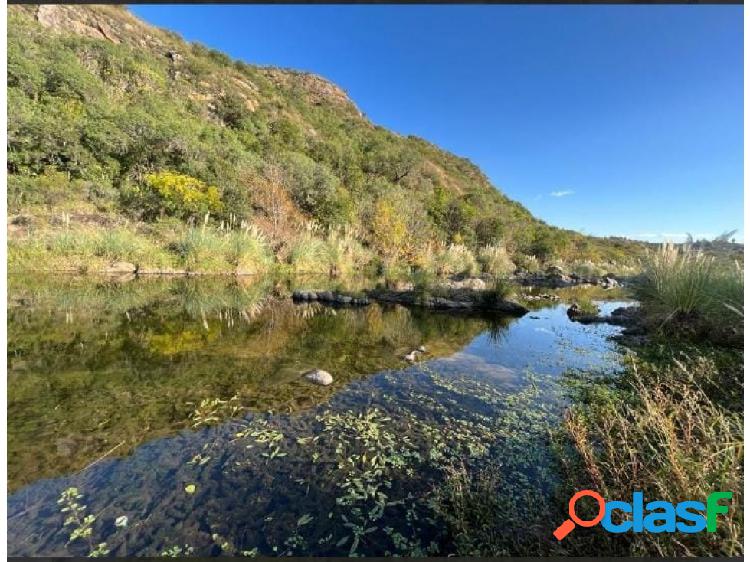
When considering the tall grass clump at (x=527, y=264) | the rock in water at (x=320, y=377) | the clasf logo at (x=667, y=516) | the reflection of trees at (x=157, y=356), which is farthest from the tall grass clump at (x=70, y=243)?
the tall grass clump at (x=527, y=264)

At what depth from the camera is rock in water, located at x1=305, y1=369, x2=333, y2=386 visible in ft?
12.8

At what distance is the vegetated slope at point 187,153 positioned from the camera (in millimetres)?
17469

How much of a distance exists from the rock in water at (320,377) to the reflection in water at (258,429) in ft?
0.34

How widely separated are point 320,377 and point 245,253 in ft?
38.8

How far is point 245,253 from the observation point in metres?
14.6

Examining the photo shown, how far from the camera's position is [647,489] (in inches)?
67.9

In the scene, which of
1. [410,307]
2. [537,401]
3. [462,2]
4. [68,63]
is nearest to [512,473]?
[537,401]

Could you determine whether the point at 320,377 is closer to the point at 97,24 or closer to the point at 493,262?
the point at 493,262

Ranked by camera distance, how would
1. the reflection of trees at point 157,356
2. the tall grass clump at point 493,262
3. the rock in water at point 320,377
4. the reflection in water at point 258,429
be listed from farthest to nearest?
the tall grass clump at point 493,262
the rock in water at point 320,377
the reflection of trees at point 157,356
the reflection in water at point 258,429

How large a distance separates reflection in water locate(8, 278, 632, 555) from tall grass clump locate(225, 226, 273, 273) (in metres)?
8.37

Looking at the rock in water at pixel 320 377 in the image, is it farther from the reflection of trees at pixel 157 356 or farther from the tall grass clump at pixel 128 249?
the tall grass clump at pixel 128 249

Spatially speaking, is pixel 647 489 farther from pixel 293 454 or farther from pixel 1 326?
pixel 1 326

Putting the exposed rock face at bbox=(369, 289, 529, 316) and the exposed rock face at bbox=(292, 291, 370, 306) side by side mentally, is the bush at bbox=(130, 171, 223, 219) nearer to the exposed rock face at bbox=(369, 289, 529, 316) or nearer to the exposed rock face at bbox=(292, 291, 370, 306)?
the exposed rock face at bbox=(292, 291, 370, 306)

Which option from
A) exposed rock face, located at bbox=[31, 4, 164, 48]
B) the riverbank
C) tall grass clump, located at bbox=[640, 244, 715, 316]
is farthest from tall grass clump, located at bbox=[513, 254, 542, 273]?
exposed rock face, located at bbox=[31, 4, 164, 48]
